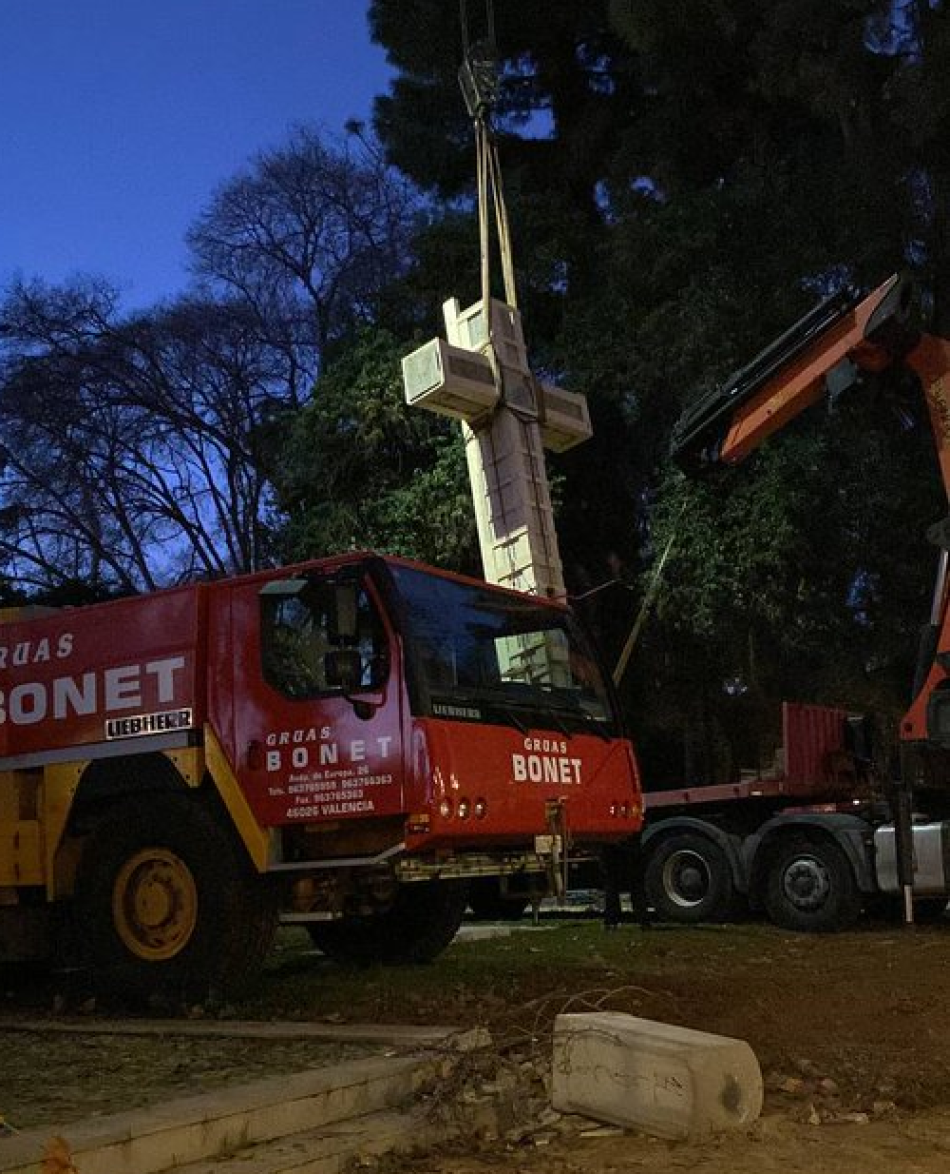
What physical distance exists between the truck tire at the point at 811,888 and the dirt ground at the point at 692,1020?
32 centimetres

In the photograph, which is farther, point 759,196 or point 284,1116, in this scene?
point 759,196

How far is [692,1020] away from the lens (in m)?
7.02

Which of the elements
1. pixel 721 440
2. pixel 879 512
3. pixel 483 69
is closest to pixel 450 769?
pixel 721 440

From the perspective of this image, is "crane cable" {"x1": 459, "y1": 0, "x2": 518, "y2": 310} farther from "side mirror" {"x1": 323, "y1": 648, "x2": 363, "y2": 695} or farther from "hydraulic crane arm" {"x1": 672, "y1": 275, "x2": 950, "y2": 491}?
"side mirror" {"x1": 323, "y1": 648, "x2": 363, "y2": 695}

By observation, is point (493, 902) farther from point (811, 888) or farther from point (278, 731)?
point (278, 731)

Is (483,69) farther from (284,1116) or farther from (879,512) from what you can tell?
(284,1116)

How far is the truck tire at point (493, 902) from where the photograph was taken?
9.44m

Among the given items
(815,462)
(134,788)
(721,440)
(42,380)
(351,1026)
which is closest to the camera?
(351,1026)

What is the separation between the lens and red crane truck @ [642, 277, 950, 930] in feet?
40.3

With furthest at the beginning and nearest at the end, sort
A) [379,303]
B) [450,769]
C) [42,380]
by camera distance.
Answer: [42,380]
[379,303]
[450,769]

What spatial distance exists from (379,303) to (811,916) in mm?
13993

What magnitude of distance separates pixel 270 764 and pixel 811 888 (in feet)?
22.1

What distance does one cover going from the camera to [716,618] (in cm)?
1834

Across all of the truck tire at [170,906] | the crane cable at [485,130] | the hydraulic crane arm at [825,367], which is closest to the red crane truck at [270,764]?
the truck tire at [170,906]
